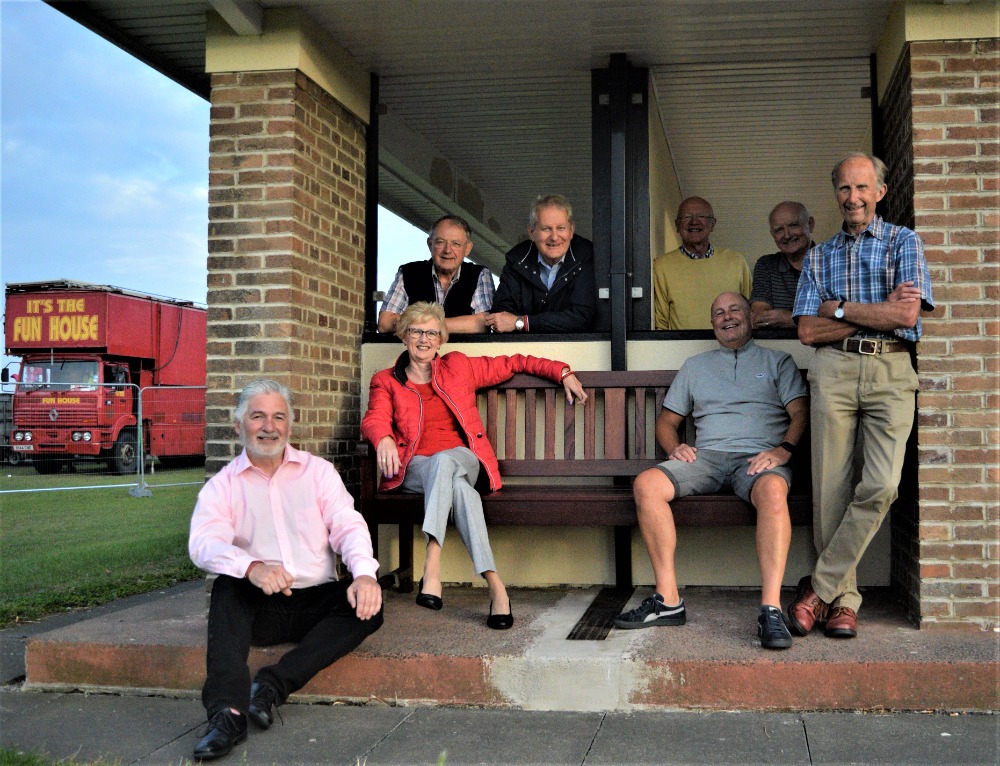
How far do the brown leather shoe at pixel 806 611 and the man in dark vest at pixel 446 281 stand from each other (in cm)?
211

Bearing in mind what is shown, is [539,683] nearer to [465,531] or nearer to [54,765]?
[465,531]

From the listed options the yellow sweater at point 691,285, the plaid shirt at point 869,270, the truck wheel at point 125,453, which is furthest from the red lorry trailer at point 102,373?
the plaid shirt at point 869,270

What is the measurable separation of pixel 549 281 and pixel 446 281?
1.81 feet

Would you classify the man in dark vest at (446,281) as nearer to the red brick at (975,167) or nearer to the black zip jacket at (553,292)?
the black zip jacket at (553,292)

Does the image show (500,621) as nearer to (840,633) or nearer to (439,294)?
(840,633)

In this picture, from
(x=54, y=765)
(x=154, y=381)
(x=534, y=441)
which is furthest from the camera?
(x=154, y=381)

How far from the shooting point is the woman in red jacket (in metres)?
4.16

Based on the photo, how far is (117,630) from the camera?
13.4 feet

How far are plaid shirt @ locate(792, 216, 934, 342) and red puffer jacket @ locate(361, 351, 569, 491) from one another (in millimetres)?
1288

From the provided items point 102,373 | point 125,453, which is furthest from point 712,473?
point 102,373

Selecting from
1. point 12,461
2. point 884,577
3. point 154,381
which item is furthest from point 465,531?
point 154,381

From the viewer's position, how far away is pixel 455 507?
13.7 feet

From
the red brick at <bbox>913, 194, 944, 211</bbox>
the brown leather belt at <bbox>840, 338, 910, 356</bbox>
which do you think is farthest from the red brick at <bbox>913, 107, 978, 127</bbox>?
the brown leather belt at <bbox>840, 338, 910, 356</bbox>

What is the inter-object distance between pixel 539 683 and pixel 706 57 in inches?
130
